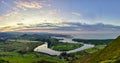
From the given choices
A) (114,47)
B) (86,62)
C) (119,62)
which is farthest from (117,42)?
(119,62)

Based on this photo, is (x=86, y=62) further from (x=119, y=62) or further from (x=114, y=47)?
(x=119, y=62)

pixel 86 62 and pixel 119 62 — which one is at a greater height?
pixel 119 62

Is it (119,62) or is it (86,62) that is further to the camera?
(86,62)

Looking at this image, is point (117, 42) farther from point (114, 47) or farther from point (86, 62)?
point (86, 62)

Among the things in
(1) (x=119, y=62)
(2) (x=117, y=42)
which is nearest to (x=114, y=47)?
(2) (x=117, y=42)

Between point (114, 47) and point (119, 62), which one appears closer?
point (119, 62)

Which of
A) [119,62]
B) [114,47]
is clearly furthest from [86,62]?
[119,62]

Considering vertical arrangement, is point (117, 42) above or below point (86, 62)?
above
